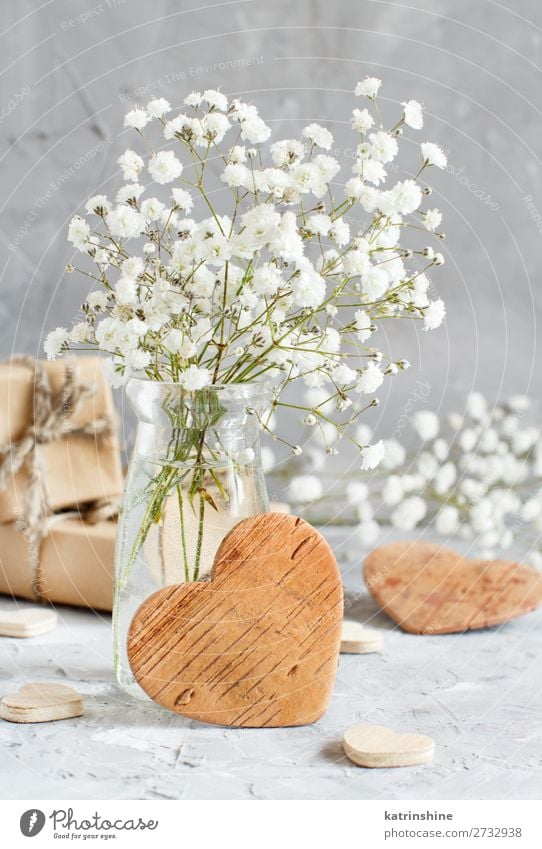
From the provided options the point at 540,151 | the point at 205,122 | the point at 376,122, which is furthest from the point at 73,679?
the point at 540,151

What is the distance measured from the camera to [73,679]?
2.93 feet

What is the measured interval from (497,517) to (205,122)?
2.27 feet

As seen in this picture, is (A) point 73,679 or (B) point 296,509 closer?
(A) point 73,679

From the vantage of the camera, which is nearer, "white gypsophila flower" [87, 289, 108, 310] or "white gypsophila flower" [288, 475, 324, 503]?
"white gypsophila flower" [87, 289, 108, 310]

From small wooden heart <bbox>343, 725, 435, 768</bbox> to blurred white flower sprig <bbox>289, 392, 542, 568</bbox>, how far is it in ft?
1.64

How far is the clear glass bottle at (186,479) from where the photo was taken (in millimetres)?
806

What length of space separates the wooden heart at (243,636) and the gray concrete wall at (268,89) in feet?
2.03

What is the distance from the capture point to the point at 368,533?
1.27 meters

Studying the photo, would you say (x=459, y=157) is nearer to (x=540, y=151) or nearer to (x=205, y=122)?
(x=540, y=151)

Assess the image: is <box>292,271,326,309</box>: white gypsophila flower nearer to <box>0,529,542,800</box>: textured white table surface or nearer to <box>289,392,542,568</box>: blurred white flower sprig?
<box>0,529,542,800</box>: textured white table surface

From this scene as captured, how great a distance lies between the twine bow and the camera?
3.44 feet

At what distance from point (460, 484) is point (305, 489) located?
192 millimetres

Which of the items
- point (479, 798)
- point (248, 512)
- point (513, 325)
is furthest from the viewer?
point (513, 325)

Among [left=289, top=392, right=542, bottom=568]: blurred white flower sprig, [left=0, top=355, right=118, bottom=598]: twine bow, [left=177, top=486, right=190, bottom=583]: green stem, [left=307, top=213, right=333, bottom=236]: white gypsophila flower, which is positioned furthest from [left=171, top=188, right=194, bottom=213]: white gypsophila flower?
[left=289, top=392, right=542, bottom=568]: blurred white flower sprig
